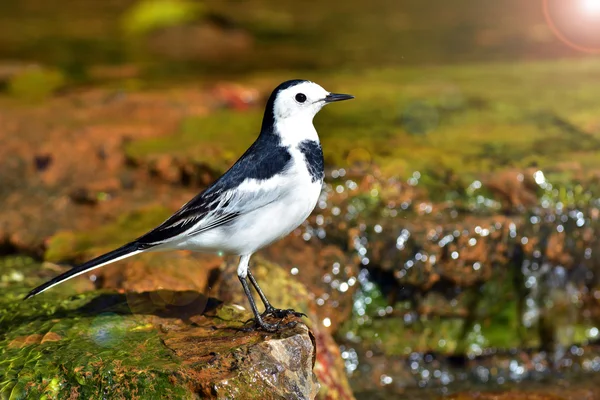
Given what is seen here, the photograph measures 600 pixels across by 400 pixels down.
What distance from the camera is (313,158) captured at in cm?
473

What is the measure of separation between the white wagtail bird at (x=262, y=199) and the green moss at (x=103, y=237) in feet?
6.46

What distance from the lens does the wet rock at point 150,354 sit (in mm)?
4125

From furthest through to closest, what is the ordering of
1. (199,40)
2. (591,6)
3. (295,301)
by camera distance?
(591,6), (199,40), (295,301)

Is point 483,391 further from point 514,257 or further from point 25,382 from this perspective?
point 25,382

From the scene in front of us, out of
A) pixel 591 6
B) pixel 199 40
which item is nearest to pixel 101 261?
pixel 199 40

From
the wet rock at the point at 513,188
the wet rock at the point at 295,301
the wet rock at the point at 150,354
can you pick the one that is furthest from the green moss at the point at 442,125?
the wet rock at the point at 150,354

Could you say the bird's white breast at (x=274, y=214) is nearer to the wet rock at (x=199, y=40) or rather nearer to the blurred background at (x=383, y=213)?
the blurred background at (x=383, y=213)

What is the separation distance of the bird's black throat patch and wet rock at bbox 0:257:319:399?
0.85 m

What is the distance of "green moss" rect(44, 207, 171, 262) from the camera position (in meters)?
6.73

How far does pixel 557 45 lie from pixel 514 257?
6351 millimetres

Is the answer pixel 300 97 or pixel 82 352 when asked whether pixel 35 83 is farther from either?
pixel 82 352

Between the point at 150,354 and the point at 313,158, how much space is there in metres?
1.40

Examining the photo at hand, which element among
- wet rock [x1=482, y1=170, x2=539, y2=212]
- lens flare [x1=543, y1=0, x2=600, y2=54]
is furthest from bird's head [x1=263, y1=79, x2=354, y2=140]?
lens flare [x1=543, y1=0, x2=600, y2=54]

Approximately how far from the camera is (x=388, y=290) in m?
7.04
